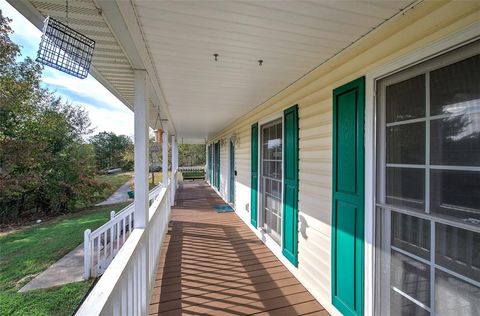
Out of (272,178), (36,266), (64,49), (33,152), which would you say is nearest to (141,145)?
(64,49)

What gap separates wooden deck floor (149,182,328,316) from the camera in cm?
244

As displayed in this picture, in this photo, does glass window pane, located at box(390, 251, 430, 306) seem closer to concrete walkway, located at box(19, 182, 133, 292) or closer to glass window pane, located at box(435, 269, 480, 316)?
glass window pane, located at box(435, 269, 480, 316)

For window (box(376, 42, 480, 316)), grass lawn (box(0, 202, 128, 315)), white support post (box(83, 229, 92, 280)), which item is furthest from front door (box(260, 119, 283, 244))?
grass lawn (box(0, 202, 128, 315))

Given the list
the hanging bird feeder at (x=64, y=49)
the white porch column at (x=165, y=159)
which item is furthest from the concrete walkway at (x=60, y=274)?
the hanging bird feeder at (x=64, y=49)

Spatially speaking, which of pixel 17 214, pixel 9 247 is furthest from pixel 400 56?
pixel 17 214

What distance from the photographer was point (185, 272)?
3.18 m

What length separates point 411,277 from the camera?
1598mm

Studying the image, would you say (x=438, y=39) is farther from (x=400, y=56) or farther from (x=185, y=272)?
(x=185, y=272)

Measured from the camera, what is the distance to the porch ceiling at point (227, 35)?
1.40 meters

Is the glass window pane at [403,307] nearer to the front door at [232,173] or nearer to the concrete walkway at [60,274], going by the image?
the concrete walkway at [60,274]

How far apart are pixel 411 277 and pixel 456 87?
1.17 meters

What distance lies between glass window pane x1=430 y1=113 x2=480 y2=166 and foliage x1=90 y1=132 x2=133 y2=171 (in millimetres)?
28895

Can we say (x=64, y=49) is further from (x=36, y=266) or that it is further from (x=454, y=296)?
(x=36, y=266)

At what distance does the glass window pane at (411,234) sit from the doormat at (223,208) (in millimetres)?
5322
